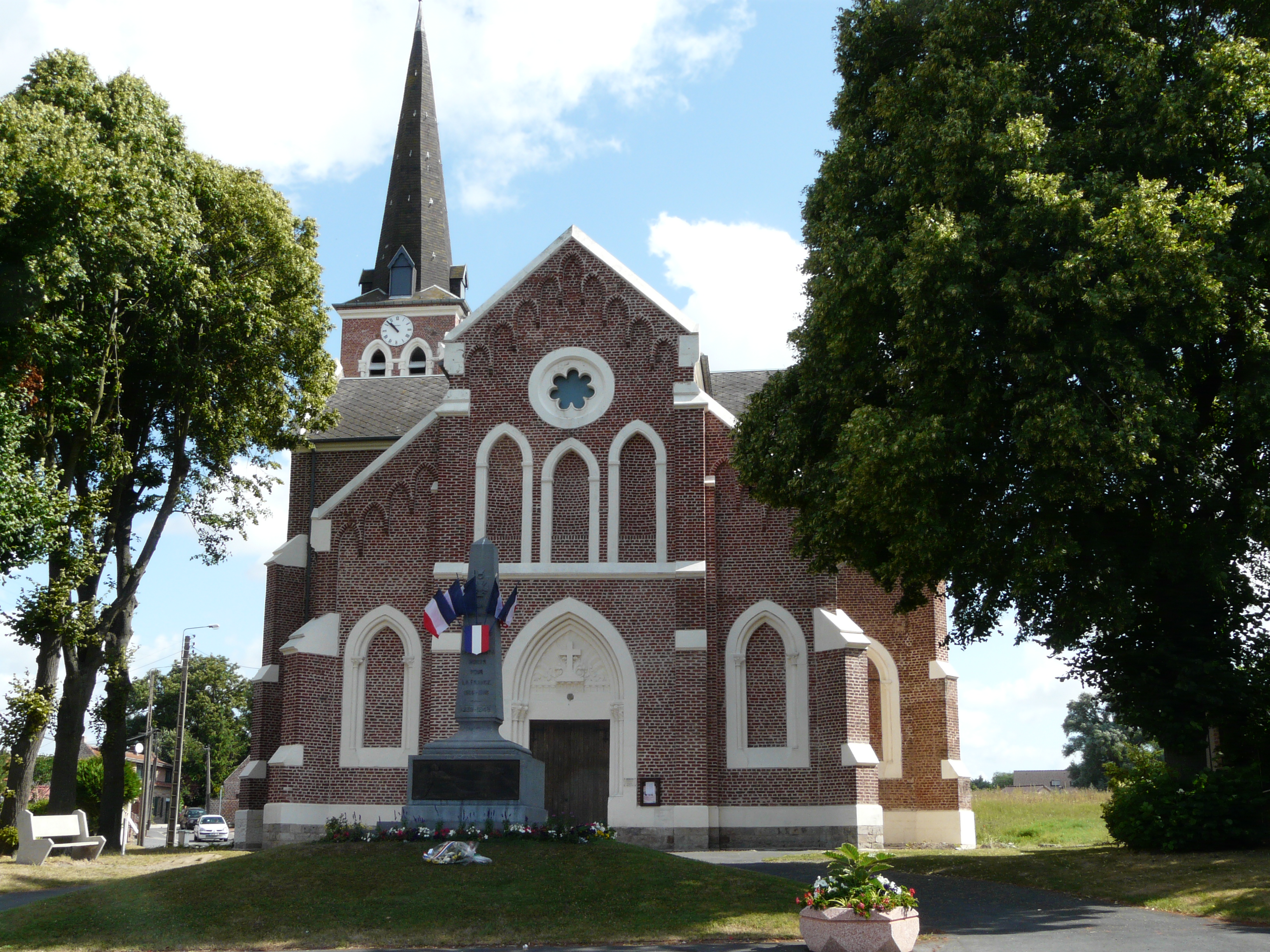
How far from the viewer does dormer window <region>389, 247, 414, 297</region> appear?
47.9 metres

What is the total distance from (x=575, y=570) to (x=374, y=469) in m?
5.48

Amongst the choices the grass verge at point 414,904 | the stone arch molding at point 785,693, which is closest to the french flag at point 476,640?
the grass verge at point 414,904

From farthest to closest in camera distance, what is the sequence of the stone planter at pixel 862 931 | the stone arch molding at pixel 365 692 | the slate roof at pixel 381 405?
the slate roof at pixel 381 405
the stone arch molding at pixel 365 692
the stone planter at pixel 862 931

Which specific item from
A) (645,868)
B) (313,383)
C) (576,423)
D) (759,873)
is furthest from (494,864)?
(313,383)

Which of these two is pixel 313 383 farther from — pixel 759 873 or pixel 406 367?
pixel 406 367

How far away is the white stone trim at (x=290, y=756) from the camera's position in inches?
950

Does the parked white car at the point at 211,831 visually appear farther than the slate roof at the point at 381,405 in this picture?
Yes

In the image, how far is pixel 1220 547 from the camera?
634 inches

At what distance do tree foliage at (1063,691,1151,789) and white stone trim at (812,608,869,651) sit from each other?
2097 inches

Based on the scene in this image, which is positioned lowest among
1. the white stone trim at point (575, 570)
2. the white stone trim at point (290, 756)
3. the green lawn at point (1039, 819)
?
the green lawn at point (1039, 819)

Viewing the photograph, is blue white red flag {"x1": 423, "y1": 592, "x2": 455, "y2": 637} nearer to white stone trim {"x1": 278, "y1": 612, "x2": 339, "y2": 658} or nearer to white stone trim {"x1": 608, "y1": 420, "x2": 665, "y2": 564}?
white stone trim {"x1": 608, "y1": 420, "x2": 665, "y2": 564}

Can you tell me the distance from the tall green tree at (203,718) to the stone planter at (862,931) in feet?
262

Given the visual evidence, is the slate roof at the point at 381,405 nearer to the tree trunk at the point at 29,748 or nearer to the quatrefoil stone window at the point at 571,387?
the quatrefoil stone window at the point at 571,387

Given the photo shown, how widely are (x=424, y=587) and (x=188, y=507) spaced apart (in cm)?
621
